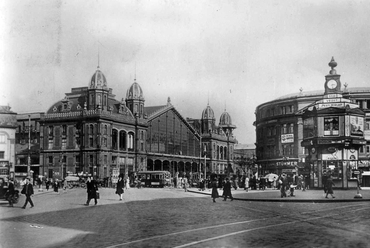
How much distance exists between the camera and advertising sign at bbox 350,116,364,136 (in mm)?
41812

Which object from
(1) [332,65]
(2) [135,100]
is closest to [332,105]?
(1) [332,65]

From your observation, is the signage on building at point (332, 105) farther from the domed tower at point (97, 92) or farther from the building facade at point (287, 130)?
the domed tower at point (97, 92)

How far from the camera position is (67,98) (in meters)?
92.7

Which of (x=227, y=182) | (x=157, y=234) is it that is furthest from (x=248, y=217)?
(x=227, y=182)

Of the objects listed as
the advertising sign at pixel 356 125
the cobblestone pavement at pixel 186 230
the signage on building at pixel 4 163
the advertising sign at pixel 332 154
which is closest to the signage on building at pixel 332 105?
the advertising sign at pixel 356 125

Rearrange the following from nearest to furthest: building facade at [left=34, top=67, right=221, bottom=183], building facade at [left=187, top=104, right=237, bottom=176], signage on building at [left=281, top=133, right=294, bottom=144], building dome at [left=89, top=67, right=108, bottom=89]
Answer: building facade at [left=34, top=67, right=221, bottom=183] < building dome at [left=89, top=67, right=108, bottom=89] < signage on building at [left=281, top=133, right=294, bottom=144] < building facade at [left=187, top=104, right=237, bottom=176]

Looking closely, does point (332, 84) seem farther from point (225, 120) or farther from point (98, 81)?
point (225, 120)

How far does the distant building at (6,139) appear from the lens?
72.6 metres

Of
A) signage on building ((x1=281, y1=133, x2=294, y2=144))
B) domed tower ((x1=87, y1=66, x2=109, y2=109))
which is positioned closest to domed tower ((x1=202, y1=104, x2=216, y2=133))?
signage on building ((x1=281, y1=133, x2=294, y2=144))

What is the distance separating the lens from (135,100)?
10094 centimetres

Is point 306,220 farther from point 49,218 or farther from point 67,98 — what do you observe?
point 67,98

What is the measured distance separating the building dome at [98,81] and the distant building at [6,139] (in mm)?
15529

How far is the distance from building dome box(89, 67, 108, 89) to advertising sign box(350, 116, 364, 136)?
182ft

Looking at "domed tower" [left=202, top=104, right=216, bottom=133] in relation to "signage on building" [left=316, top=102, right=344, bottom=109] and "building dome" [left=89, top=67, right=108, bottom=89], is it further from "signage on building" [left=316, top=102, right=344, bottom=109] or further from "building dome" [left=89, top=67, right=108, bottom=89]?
"signage on building" [left=316, top=102, right=344, bottom=109]
